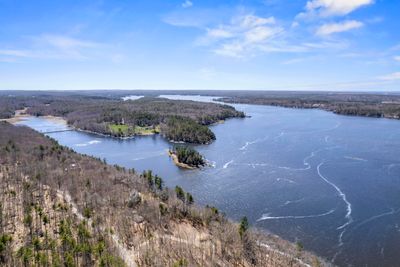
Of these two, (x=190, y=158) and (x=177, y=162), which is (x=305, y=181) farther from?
(x=177, y=162)

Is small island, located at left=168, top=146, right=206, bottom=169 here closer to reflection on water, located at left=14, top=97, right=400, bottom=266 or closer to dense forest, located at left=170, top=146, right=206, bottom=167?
dense forest, located at left=170, top=146, right=206, bottom=167

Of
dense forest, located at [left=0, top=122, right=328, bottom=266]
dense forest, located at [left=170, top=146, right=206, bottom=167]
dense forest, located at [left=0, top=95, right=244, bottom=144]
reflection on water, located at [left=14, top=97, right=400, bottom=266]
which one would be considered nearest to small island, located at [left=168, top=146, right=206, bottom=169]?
dense forest, located at [left=170, top=146, right=206, bottom=167]

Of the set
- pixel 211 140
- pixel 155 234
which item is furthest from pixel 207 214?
pixel 211 140

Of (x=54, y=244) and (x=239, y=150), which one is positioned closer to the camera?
(x=54, y=244)

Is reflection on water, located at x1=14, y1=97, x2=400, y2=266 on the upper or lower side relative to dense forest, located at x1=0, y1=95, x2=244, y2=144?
lower

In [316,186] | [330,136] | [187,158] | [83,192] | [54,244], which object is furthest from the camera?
[330,136]

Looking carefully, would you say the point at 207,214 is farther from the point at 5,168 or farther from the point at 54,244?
the point at 5,168
